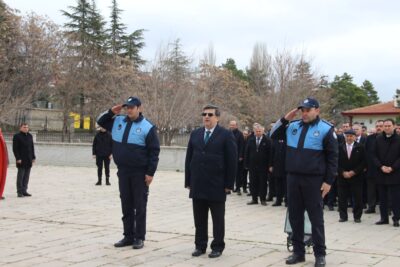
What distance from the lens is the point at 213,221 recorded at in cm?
734

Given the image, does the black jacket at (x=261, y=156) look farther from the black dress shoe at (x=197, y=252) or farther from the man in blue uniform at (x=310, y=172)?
the man in blue uniform at (x=310, y=172)

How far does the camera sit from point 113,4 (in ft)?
181

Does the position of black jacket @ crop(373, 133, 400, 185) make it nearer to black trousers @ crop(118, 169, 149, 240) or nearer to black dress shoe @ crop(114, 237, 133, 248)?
black trousers @ crop(118, 169, 149, 240)

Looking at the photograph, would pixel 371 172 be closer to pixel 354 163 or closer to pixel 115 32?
pixel 354 163

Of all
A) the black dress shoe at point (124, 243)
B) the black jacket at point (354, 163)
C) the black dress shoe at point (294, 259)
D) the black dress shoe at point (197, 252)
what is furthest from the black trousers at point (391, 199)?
the black dress shoe at point (124, 243)

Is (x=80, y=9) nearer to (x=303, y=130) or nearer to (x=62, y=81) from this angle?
(x=62, y=81)

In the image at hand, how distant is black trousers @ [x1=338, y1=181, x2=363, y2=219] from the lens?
10523 mm

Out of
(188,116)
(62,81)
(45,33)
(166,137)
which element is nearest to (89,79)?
(62,81)

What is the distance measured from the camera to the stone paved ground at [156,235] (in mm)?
7035

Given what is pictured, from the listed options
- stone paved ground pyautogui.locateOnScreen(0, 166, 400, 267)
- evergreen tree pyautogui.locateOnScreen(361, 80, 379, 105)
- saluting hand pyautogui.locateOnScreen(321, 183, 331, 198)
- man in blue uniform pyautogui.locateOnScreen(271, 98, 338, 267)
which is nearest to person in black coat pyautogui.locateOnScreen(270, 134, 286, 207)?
stone paved ground pyautogui.locateOnScreen(0, 166, 400, 267)

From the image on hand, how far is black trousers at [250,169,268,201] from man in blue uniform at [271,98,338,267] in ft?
19.8

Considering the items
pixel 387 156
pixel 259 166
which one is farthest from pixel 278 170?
pixel 387 156

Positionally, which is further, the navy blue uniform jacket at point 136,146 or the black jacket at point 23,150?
the black jacket at point 23,150

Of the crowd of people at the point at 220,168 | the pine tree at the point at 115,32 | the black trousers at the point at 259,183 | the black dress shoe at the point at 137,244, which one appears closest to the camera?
the crowd of people at the point at 220,168
